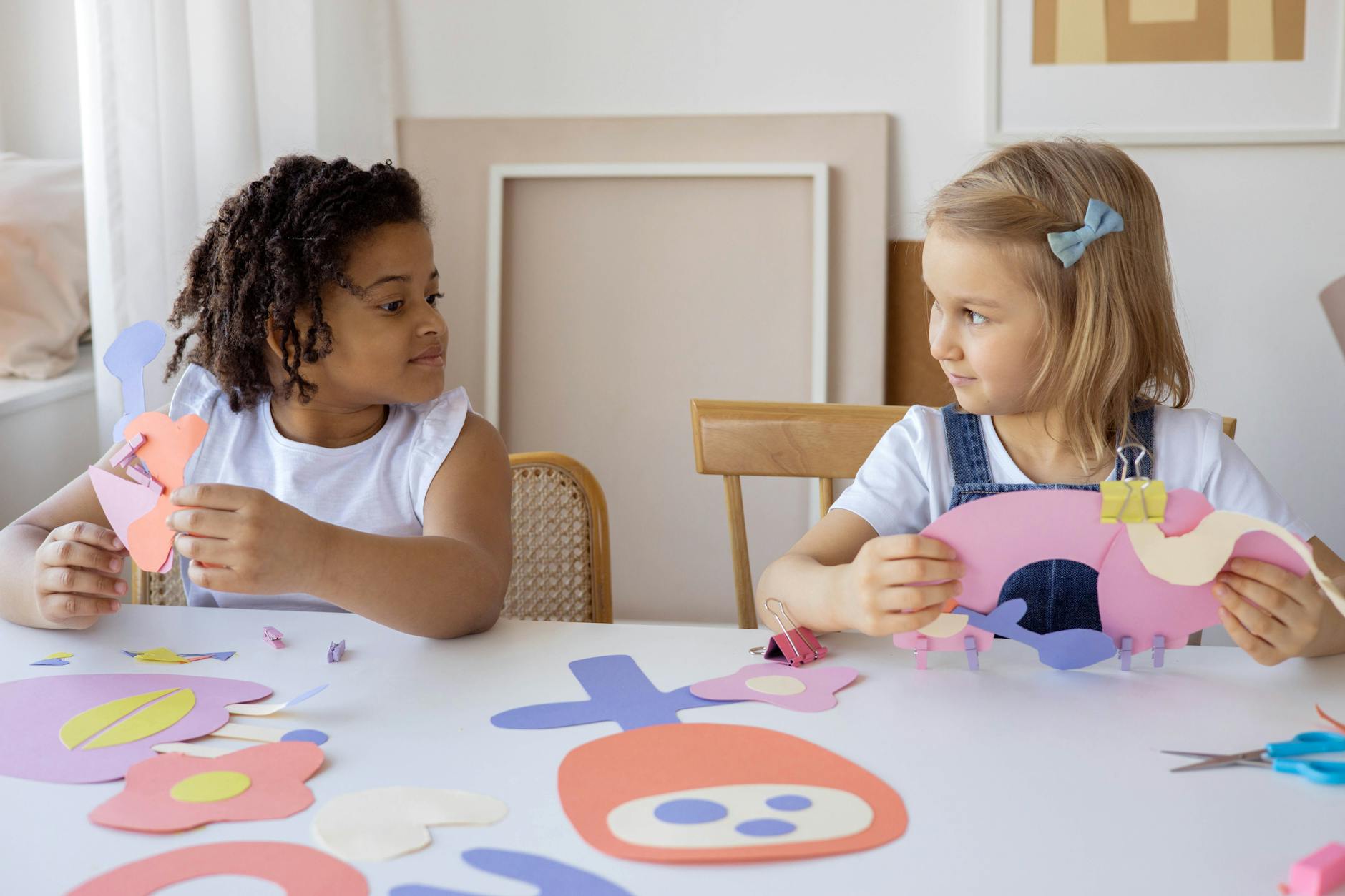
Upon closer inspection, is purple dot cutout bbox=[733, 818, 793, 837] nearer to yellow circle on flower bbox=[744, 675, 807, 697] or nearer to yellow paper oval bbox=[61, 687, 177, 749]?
yellow circle on flower bbox=[744, 675, 807, 697]

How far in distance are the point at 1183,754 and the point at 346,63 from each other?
1.86 m

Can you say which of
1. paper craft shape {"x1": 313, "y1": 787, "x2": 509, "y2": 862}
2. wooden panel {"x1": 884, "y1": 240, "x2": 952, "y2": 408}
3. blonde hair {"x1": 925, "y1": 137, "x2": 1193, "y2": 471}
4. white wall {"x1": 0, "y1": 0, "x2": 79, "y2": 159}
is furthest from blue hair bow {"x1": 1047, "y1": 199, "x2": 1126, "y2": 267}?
white wall {"x1": 0, "y1": 0, "x2": 79, "y2": 159}

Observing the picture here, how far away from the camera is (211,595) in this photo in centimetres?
112

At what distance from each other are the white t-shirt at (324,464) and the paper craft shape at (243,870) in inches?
22.1

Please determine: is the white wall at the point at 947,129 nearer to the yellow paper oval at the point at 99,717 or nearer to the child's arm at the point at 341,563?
the child's arm at the point at 341,563

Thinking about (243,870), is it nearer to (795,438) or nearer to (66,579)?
(66,579)

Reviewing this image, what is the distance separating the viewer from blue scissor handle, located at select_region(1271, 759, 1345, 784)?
607 mm

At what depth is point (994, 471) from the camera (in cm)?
107

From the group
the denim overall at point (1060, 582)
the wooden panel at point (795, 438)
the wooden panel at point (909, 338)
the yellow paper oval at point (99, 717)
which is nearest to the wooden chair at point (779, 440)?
the wooden panel at point (795, 438)

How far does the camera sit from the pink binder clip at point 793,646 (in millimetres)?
811

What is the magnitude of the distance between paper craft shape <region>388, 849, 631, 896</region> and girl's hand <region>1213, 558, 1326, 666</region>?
1.53ft

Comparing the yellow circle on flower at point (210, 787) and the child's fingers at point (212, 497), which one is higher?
the child's fingers at point (212, 497)

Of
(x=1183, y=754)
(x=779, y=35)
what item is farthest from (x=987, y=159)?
(x=779, y=35)

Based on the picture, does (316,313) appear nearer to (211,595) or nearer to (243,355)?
(243,355)
